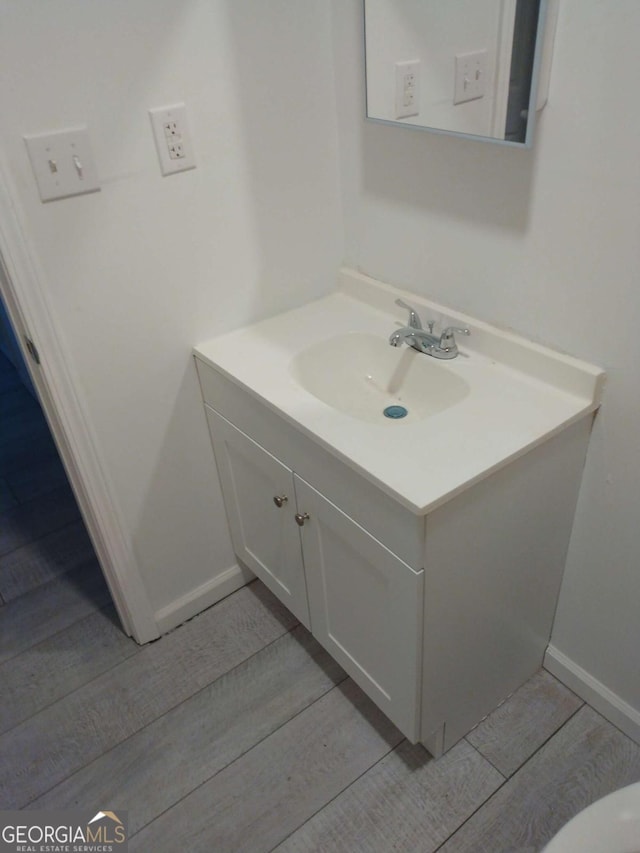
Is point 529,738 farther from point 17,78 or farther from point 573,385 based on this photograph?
point 17,78

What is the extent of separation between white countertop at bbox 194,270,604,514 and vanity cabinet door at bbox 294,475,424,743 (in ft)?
0.53

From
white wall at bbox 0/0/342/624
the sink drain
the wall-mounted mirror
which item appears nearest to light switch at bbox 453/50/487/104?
the wall-mounted mirror

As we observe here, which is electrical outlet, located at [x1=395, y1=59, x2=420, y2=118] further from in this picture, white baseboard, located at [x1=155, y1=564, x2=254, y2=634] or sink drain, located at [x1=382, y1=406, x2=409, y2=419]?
white baseboard, located at [x1=155, y1=564, x2=254, y2=634]

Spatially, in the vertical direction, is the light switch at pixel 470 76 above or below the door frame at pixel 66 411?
above

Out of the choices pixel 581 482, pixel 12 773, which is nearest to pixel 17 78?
pixel 581 482

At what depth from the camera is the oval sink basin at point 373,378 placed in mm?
1397

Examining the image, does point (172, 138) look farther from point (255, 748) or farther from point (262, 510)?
point (255, 748)

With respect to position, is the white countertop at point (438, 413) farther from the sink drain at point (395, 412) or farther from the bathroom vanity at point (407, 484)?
the sink drain at point (395, 412)

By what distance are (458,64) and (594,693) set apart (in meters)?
1.38

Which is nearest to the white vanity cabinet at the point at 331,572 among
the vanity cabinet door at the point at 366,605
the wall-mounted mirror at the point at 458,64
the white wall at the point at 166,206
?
the vanity cabinet door at the point at 366,605

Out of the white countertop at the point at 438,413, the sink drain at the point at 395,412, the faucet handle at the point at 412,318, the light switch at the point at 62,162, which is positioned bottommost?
the sink drain at the point at 395,412

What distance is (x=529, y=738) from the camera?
4.92 feet

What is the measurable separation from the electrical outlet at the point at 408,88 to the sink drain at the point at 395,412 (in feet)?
1.95

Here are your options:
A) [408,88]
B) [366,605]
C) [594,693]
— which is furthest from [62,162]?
[594,693]
